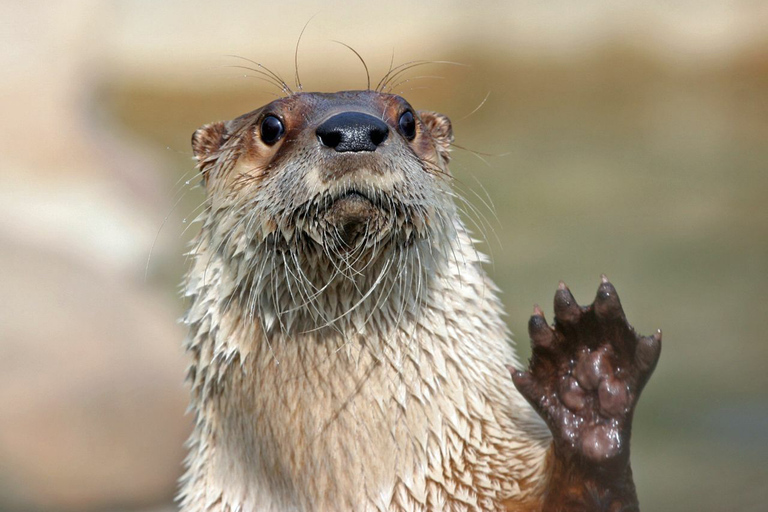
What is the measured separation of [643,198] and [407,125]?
7.17 m

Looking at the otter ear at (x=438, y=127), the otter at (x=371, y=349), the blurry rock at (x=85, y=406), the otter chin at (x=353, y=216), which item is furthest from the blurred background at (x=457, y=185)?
the otter chin at (x=353, y=216)

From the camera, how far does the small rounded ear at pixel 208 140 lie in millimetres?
2303

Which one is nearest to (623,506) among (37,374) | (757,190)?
(37,374)

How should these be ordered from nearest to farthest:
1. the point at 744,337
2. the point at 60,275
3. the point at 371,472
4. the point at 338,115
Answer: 1. the point at 338,115
2. the point at 371,472
3. the point at 60,275
4. the point at 744,337

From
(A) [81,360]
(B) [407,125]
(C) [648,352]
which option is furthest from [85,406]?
(C) [648,352]

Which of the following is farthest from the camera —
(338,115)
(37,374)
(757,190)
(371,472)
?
(757,190)

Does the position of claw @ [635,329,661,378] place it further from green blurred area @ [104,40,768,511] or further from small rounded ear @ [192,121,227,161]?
green blurred area @ [104,40,768,511]

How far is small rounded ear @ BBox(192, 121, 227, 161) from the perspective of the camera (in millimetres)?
2303

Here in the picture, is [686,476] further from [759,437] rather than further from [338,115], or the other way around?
[338,115]

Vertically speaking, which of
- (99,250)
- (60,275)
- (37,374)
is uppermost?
(99,250)

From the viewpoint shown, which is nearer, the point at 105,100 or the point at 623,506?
the point at 623,506

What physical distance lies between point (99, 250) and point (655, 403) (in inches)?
137

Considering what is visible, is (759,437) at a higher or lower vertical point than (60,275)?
lower

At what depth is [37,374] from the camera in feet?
13.9
